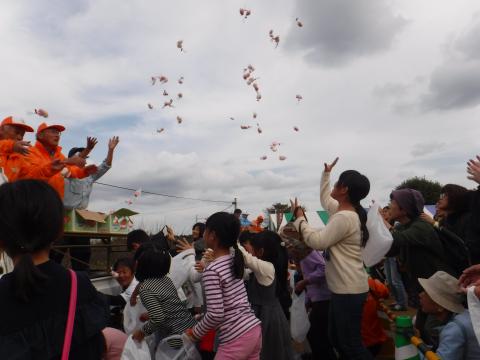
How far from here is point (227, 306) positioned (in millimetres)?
3002

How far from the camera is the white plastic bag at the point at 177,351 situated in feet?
10.6

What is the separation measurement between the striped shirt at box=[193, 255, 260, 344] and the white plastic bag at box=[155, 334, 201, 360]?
0.31 m

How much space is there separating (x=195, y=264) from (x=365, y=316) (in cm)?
202

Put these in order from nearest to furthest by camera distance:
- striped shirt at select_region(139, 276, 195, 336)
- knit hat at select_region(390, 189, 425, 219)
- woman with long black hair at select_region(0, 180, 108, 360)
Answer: woman with long black hair at select_region(0, 180, 108, 360) → striped shirt at select_region(139, 276, 195, 336) → knit hat at select_region(390, 189, 425, 219)

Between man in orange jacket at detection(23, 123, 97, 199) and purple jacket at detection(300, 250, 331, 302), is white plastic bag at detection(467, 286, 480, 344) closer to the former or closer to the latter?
purple jacket at detection(300, 250, 331, 302)

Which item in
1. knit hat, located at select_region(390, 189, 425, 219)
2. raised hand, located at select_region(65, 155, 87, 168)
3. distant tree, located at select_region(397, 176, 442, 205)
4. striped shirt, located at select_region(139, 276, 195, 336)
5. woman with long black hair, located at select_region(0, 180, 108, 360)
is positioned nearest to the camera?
woman with long black hair, located at select_region(0, 180, 108, 360)

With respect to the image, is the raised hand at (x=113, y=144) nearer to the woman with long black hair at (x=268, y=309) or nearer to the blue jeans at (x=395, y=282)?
the woman with long black hair at (x=268, y=309)

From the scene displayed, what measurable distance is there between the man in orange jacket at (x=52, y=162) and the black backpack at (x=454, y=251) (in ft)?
10.9

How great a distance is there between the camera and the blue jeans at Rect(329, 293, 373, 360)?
134 inches

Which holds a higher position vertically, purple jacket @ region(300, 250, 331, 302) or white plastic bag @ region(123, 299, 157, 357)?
purple jacket @ region(300, 250, 331, 302)

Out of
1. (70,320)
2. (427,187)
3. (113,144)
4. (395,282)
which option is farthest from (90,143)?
(427,187)

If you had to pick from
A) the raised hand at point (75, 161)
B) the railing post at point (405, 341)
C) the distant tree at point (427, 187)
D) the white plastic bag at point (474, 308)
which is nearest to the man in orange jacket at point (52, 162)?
the raised hand at point (75, 161)

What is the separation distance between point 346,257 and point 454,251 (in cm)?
90

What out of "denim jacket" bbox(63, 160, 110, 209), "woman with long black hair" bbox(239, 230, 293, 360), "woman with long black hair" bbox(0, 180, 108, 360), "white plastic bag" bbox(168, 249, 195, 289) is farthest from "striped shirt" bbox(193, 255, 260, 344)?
"denim jacket" bbox(63, 160, 110, 209)
